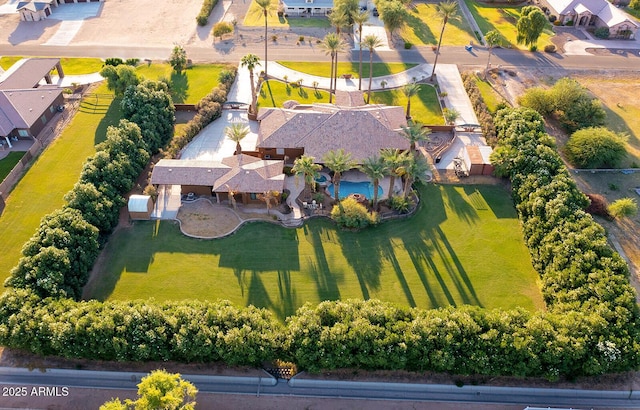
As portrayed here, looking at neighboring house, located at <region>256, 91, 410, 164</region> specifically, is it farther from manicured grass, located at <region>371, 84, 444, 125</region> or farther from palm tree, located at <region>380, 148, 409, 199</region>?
manicured grass, located at <region>371, 84, 444, 125</region>

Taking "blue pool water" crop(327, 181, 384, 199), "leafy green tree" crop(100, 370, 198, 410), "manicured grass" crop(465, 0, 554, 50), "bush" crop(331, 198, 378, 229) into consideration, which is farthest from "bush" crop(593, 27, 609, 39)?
"leafy green tree" crop(100, 370, 198, 410)

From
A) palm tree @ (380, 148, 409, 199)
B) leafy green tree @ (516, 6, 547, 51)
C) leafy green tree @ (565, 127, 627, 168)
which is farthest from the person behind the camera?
leafy green tree @ (516, 6, 547, 51)

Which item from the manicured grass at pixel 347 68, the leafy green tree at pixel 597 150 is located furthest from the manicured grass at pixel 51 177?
the leafy green tree at pixel 597 150

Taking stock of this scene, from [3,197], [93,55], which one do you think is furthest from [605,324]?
[93,55]

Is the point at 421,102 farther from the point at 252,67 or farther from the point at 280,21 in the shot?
the point at 280,21

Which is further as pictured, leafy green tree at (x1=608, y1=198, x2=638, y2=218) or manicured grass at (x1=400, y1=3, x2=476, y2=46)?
manicured grass at (x1=400, y1=3, x2=476, y2=46)
